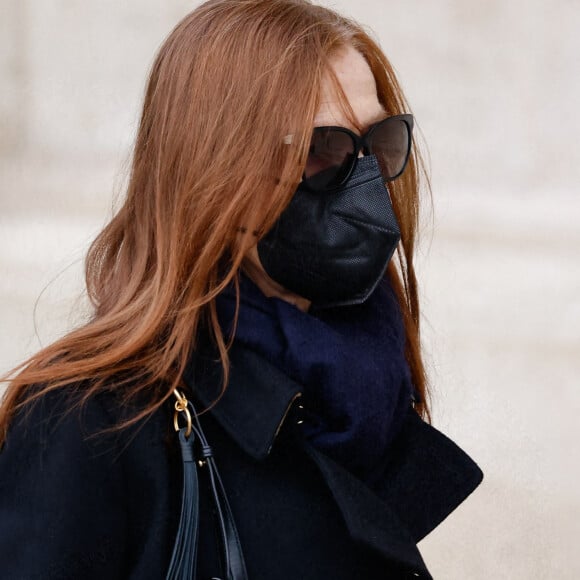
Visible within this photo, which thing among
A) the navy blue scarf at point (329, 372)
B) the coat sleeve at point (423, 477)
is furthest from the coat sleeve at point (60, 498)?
the coat sleeve at point (423, 477)

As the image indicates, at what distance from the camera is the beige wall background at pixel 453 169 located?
444cm

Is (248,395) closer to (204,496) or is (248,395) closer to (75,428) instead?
(204,496)

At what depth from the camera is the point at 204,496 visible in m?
1.69

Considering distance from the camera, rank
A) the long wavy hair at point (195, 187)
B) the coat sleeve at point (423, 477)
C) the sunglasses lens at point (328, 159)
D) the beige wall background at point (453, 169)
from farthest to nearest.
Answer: the beige wall background at point (453, 169), the coat sleeve at point (423, 477), the sunglasses lens at point (328, 159), the long wavy hair at point (195, 187)

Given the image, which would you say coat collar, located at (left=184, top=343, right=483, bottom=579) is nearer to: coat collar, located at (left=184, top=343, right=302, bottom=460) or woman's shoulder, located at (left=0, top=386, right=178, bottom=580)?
coat collar, located at (left=184, top=343, right=302, bottom=460)

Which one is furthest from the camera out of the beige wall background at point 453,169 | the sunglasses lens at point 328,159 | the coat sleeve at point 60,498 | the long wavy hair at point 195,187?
the beige wall background at point 453,169

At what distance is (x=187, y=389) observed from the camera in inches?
68.9

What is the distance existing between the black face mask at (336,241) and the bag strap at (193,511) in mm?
288

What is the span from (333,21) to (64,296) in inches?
109

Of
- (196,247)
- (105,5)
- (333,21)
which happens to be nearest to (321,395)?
(196,247)

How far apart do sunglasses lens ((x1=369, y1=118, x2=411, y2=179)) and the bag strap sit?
21.6 inches

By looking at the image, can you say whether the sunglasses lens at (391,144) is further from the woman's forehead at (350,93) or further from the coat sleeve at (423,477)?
the coat sleeve at (423,477)

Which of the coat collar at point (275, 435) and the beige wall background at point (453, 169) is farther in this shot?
the beige wall background at point (453, 169)

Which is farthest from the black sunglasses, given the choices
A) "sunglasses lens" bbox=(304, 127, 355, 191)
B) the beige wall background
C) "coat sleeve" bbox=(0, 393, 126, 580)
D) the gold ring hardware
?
the beige wall background
